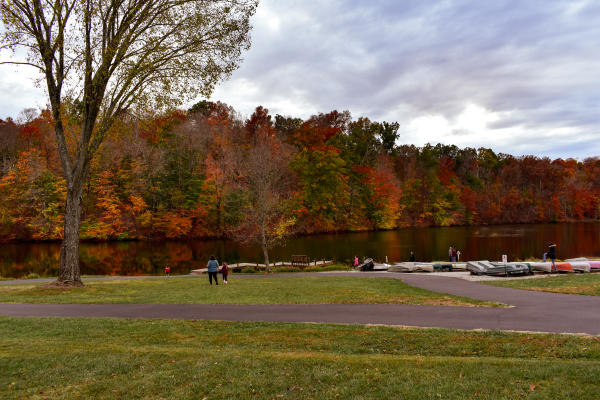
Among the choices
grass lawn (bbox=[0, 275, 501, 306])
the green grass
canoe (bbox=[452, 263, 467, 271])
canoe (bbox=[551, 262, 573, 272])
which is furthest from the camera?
the green grass

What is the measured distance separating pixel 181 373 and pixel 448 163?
111545 millimetres

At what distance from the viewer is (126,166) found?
6094cm

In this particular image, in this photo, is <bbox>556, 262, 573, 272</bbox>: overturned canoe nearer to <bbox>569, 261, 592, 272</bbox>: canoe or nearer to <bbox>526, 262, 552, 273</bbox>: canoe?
<bbox>569, 261, 592, 272</bbox>: canoe

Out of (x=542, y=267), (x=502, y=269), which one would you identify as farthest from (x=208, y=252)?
(x=542, y=267)

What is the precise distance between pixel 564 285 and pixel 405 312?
9295 mm

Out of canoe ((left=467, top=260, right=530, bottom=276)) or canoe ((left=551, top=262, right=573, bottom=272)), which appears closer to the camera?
canoe ((left=467, top=260, right=530, bottom=276))

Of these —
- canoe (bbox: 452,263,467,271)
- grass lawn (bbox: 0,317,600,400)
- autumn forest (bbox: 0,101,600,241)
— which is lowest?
canoe (bbox: 452,263,467,271)

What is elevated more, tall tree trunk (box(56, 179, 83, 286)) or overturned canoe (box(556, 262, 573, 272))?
tall tree trunk (box(56, 179, 83, 286))

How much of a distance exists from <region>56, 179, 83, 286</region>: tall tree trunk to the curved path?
3637 mm

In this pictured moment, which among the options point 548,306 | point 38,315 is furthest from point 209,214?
point 548,306

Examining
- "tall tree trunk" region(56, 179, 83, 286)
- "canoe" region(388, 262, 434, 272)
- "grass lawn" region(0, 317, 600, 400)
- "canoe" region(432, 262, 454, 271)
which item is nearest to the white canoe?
"canoe" region(432, 262, 454, 271)

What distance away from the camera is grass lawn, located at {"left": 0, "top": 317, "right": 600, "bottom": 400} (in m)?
5.94

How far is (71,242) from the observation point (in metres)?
18.1

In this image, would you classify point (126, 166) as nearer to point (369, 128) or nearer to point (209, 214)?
point (209, 214)
